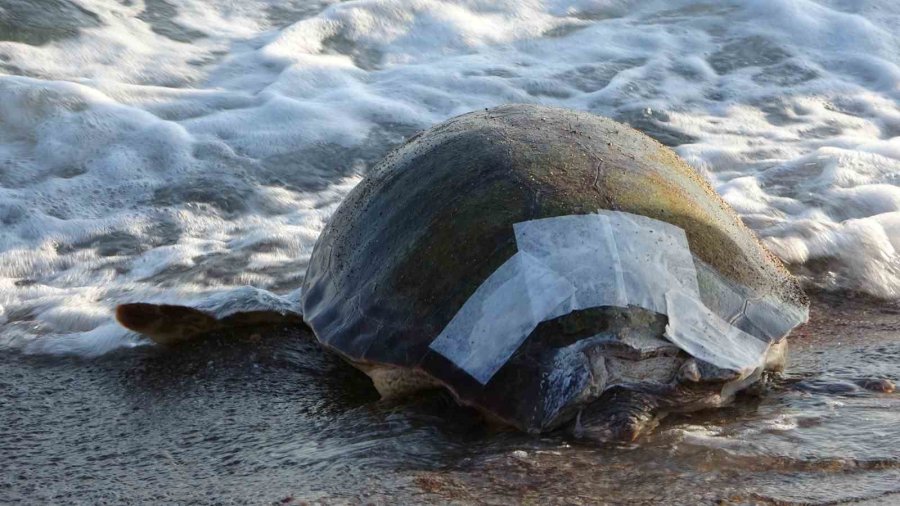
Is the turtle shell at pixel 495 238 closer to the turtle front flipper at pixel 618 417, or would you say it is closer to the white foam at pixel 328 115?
the turtle front flipper at pixel 618 417

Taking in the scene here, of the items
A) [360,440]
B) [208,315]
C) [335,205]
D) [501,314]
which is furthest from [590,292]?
[335,205]

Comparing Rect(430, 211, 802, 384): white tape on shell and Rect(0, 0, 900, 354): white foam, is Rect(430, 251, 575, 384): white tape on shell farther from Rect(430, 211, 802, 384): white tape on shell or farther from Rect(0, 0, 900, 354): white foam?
Rect(0, 0, 900, 354): white foam

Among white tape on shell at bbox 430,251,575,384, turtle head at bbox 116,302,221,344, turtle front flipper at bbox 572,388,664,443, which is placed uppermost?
white tape on shell at bbox 430,251,575,384

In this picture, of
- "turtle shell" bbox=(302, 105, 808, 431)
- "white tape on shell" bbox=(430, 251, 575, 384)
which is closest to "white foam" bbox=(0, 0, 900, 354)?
"turtle shell" bbox=(302, 105, 808, 431)

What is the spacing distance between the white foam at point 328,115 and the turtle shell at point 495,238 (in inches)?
37.5

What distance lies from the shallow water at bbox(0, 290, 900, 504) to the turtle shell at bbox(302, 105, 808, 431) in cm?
16

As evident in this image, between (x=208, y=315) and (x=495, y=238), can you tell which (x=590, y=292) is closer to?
(x=495, y=238)

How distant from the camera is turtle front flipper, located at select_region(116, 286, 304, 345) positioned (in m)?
3.25

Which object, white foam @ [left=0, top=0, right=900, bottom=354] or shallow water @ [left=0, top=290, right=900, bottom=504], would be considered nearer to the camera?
shallow water @ [left=0, top=290, right=900, bottom=504]

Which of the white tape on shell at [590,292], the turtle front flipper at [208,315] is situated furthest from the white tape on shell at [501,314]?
the turtle front flipper at [208,315]

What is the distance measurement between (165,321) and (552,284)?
1421 millimetres

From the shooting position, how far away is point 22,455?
262 centimetres

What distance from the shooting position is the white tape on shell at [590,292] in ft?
7.88

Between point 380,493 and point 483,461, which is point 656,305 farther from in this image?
point 380,493
